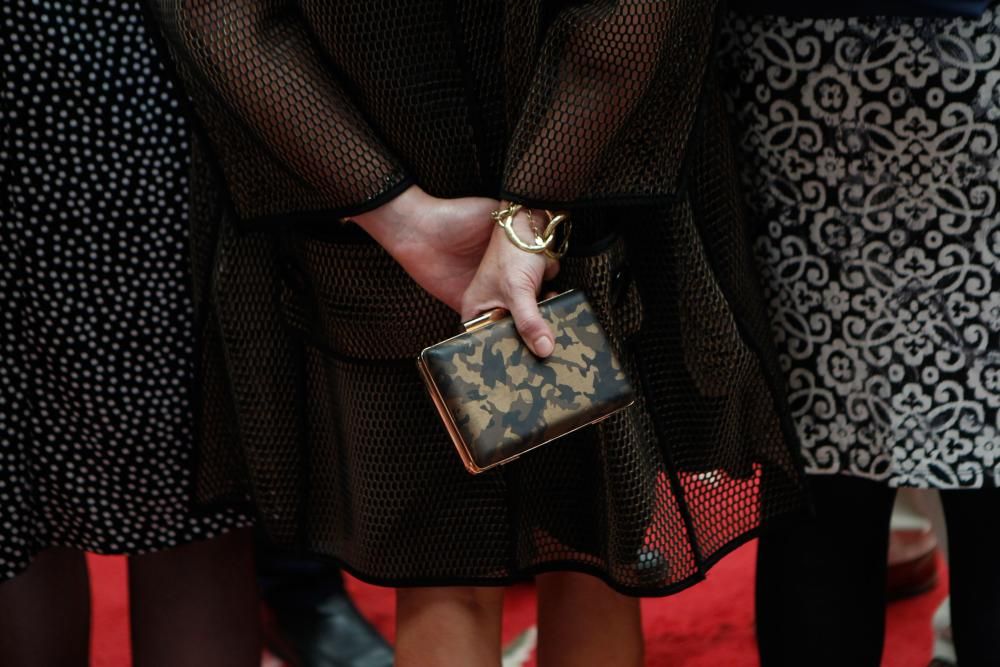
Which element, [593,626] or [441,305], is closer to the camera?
[441,305]

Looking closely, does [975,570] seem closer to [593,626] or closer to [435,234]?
[593,626]

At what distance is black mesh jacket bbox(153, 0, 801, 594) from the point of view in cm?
81

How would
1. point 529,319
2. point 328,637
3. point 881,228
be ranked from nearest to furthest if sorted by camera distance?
point 529,319 < point 881,228 < point 328,637

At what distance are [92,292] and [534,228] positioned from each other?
494mm

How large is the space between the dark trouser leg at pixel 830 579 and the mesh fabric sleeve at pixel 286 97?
1.73ft

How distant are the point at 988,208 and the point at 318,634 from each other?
3.38ft

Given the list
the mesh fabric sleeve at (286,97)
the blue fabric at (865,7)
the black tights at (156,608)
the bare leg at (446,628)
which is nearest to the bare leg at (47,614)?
the black tights at (156,608)

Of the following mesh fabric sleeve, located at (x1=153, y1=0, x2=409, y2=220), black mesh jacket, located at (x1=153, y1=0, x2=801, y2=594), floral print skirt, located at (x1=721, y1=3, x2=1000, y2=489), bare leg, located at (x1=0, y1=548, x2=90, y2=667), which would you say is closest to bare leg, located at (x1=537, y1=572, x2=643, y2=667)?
black mesh jacket, located at (x1=153, y1=0, x2=801, y2=594)

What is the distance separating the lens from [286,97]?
2.67 feet

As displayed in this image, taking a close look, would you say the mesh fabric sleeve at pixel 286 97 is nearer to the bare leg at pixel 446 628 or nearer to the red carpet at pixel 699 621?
the bare leg at pixel 446 628

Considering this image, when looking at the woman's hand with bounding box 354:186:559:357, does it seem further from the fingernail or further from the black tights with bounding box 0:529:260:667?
the black tights with bounding box 0:529:260:667

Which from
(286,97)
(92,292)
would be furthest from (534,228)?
(92,292)

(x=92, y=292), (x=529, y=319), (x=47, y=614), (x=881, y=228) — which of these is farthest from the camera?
(x=47, y=614)

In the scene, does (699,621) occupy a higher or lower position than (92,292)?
lower
